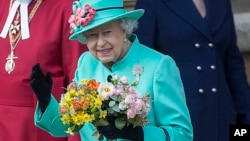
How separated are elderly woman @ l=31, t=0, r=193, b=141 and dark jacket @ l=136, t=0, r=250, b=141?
62 cm

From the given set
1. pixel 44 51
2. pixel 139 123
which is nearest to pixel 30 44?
Answer: pixel 44 51

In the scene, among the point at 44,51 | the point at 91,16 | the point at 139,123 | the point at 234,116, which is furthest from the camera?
the point at 234,116

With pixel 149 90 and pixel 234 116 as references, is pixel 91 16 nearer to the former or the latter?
Result: pixel 149 90

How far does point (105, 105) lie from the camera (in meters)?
3.17

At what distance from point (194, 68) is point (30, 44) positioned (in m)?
0.74

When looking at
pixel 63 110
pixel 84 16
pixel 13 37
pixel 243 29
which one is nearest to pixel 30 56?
pixel 13 37

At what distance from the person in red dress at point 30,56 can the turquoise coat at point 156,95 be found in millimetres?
566

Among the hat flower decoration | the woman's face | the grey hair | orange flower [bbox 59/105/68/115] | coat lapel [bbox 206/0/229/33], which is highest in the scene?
coat lapel [bbox 206/0/229/33]

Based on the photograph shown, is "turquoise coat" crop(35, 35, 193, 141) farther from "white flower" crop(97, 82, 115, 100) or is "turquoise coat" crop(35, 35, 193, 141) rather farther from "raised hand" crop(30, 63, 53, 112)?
"white flower" crop(97, 82, 115, 100)

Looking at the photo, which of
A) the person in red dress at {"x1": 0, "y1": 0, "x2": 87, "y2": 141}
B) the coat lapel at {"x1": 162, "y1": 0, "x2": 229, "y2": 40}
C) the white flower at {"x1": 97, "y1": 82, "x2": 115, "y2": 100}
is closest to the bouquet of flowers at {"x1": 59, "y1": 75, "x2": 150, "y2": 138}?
the white flower at {"x1": 97, "y1": 82, "x2": 115, "y2": 100}

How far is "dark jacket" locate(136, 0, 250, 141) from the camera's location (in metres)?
4.09

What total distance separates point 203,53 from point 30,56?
77 cm

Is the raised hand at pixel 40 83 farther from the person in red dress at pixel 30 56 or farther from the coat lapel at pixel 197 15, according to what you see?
the coat lapel at pixel 197 15

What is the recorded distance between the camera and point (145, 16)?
4.08 m
